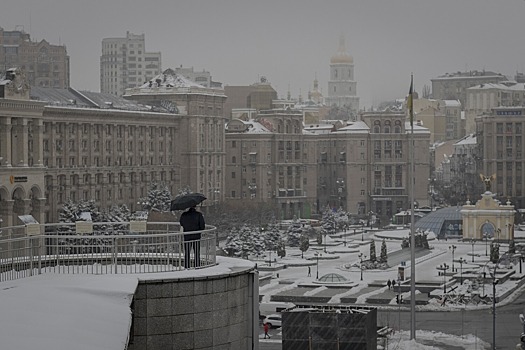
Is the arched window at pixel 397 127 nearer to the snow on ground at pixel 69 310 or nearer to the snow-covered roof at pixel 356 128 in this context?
the snow-covered roof at pixel 356 128

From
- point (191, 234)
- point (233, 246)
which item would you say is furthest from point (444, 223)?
point (191, 234)

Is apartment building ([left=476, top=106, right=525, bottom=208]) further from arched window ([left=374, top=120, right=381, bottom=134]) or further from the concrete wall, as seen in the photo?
the concrete wall

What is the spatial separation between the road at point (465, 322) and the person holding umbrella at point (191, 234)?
30.8 metres

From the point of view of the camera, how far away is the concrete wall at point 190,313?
16.5m

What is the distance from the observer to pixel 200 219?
1917 cm

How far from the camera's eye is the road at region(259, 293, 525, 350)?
52688 mm

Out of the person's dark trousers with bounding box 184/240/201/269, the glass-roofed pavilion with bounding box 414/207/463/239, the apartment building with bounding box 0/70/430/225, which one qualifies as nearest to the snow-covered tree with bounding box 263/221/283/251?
the apartment building with bounding box 0/70/430/225

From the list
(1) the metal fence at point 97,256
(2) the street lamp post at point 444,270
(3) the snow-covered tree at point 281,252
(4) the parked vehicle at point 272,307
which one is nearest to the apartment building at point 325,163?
(3) the snow-covered tree at point 281,252

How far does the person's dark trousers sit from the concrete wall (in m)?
0.79

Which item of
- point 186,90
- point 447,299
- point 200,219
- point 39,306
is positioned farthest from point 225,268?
point 186,90

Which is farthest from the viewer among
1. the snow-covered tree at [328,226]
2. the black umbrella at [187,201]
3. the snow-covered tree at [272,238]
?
the snow-covered tree at [328,226]

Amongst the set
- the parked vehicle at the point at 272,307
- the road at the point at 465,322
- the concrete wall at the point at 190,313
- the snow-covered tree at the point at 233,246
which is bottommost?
the road at the point at 465,322

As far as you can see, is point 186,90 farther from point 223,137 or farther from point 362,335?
point 362,335

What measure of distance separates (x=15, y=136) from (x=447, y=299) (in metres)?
34.2
